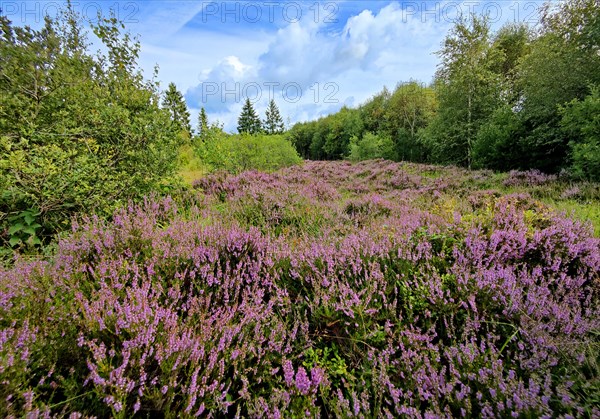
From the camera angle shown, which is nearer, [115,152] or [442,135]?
[115,152]

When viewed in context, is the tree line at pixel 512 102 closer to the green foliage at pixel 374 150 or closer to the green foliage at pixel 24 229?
the green foliage at pixel 374 150

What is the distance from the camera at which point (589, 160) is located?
23.5 ft

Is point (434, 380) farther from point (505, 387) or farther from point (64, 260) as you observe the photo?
point (64, 260)

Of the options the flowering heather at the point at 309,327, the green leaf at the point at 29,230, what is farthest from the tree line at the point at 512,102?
the green leaf at the point at 29,230

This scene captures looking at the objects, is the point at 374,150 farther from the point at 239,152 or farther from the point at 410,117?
the point at 239,152

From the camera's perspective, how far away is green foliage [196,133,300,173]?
1077 cm

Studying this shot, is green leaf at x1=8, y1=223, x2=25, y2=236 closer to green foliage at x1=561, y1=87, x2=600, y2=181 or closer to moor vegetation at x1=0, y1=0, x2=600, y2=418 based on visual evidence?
moor vegetation at x1=0, y1=0, x2=600, y2=418

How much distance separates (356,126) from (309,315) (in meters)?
38.7

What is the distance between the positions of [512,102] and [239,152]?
16.7 meters

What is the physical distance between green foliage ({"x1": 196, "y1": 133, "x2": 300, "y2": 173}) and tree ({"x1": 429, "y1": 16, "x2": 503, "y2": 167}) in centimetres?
1169

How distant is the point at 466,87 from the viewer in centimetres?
1709

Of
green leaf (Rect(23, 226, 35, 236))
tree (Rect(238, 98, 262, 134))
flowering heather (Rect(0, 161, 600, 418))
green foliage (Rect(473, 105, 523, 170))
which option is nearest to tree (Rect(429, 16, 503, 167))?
green foliage (Rect(473, 105, 523, 170))

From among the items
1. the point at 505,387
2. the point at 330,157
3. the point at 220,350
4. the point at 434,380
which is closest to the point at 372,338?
the point at 434,380

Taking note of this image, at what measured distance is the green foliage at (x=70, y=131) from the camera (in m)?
3.44
